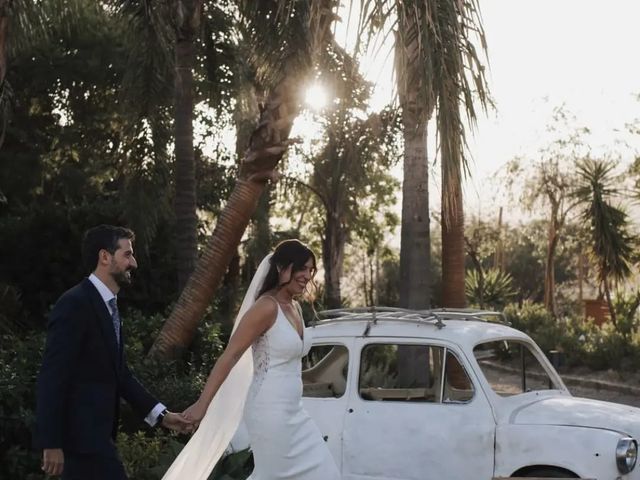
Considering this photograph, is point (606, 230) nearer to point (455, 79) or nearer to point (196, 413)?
point (455, 79)

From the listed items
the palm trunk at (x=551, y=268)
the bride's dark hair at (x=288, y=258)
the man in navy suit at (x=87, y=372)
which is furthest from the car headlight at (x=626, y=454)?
the palm trunk at (x=551, y=268)

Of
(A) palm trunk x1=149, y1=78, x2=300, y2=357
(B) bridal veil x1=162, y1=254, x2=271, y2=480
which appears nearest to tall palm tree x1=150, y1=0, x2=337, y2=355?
(A) palm trunk x1=149, y1=78, x2=300, y2=357

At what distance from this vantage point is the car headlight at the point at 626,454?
23.8ft

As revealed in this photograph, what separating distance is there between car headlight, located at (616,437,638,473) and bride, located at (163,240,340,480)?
90.6 inches

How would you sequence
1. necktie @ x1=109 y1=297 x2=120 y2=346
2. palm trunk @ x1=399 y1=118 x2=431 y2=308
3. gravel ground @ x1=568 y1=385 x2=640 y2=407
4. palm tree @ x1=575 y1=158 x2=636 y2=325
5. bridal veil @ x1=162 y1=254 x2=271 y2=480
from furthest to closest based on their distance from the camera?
1. palm tree @ x1=575 y1=158 x2=636 y2=325
2. gravel ground @ x1=568 y1=385 x2=640 y2=407
3. palm trunk @ x1=399 y1=118 x2=431 y2=308
4. bridal veil @ x1=162 y1=254 x2=271 y2=480
5. necktie @ x1=109 y1=297 x2=120 y2=346

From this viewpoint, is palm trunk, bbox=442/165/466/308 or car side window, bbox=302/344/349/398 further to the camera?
palm trunk, bbox=442/165/466/308

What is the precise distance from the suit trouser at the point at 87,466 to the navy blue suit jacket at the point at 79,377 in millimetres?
45

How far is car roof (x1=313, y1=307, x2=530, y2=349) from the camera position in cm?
812

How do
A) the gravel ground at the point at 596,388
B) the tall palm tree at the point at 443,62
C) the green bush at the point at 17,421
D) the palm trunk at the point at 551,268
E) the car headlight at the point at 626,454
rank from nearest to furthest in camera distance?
1. the car headlight at the point at 626,454
2. the green bush at the point at 17,421
3. the tall palm tree at the point at 443,62
4. the gravel ground at the point at 596,388
5. the palm trunk at the point at 551,268

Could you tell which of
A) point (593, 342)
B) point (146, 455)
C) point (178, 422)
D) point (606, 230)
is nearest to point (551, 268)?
point (606, 230)

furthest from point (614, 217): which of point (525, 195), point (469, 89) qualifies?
point (469, 89)

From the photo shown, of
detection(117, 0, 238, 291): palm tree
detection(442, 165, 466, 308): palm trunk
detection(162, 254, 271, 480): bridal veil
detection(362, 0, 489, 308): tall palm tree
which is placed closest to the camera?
detection(162, 254, 271, 480): bridal veil

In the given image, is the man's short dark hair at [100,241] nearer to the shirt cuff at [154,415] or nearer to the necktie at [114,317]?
the necktie at [114,317]

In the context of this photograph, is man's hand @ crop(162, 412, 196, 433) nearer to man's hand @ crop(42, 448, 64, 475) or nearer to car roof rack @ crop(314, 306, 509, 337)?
man's hand @ crop(42, 448, 64, 475)
